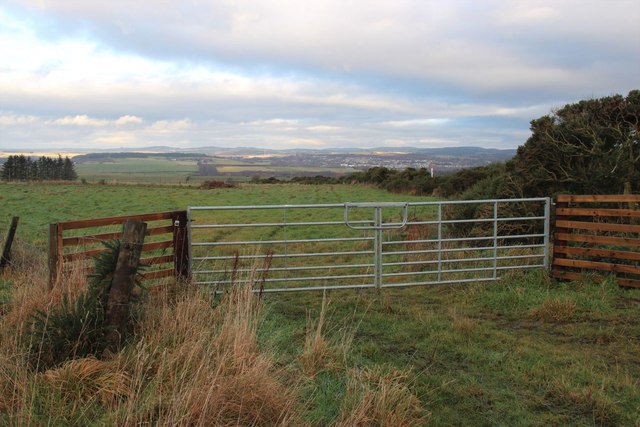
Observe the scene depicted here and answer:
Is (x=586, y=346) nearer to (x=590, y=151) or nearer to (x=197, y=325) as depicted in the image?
(x=197, y=325)

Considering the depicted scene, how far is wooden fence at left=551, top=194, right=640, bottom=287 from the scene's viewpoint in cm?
816

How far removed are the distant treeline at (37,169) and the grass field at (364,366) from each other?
7026 cm

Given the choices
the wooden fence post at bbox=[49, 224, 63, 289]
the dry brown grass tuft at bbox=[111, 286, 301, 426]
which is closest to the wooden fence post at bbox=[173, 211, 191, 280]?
the wooden fence post at bbox=[49, 224, 63, 289]

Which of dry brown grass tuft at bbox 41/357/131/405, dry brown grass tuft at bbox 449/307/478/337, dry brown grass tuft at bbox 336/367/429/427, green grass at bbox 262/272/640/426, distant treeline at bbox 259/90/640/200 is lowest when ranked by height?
green grass at bbox 262/272/640/426

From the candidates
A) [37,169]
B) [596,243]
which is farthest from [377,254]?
[37,169]

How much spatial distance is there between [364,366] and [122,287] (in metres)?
2.29

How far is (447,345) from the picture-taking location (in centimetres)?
551

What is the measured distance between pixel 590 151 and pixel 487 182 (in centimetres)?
527

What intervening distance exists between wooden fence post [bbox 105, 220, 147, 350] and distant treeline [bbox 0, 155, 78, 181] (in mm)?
70759

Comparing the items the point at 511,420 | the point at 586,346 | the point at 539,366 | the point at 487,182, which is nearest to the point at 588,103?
the point at 487,182

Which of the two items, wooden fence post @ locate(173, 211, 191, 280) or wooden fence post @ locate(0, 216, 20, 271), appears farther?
wooden fence post @ locate(0, 216, 20, 271)

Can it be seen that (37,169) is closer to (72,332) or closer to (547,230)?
(547,230)

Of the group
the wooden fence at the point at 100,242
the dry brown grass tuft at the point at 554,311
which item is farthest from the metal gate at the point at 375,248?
the dry brown grass tuft at the point at 554,311

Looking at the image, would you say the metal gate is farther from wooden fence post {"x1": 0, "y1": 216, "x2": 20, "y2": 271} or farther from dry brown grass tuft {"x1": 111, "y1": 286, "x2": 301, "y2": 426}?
wooden fence post {"x1": 0, "y1": 216, "x2": 20, "y2": 271}
